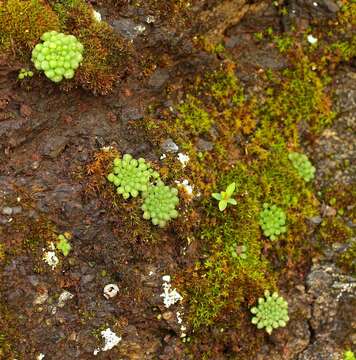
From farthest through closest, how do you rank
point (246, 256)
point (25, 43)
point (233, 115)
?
point (233, 115)
point (246, 256)
point (25, 43)

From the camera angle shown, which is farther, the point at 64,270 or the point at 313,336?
the point at 313,336

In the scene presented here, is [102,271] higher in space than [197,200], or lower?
lower

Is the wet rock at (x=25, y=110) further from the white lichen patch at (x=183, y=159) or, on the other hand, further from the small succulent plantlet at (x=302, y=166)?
the small succulent plantlet at (x=302, y=166)

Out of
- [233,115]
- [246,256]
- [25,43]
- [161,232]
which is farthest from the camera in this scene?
[233,115]

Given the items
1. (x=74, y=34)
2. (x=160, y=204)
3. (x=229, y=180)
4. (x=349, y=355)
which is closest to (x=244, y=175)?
(x=229, y=180)

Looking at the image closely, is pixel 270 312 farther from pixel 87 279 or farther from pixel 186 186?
pixel 87 279

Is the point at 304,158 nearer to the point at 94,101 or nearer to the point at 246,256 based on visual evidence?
the point at 246,256

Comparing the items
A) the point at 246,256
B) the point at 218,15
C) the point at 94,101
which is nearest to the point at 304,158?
the point at 246,256
